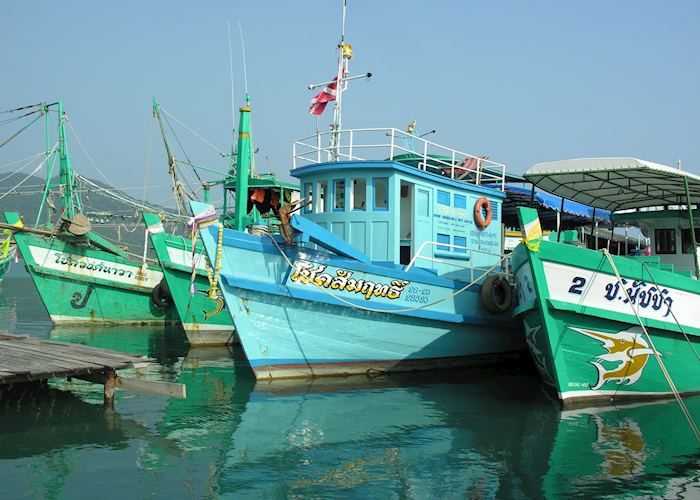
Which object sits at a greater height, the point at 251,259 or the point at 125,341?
the point at 251,259

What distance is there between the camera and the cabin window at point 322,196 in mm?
12955

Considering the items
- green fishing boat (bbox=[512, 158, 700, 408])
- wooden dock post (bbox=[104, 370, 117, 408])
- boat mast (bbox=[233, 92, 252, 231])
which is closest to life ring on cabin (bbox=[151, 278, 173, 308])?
boat mast (bbox=[233, 92, 252, 231])

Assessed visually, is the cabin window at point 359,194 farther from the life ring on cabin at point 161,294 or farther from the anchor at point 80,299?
the anchor at point 80,299

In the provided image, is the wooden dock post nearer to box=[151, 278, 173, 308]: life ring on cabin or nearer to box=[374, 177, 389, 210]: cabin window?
box=[374, 177, 389, 210]: cabin window

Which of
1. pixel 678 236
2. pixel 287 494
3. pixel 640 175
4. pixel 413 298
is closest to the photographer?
pixel 287 494

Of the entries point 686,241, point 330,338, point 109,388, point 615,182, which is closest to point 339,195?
point 330,338

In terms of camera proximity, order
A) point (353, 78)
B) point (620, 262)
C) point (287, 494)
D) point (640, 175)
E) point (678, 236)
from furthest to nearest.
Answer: point (353, 78) < point (678, 236) < point (640, 175) < point (620, 262) < point (287, 494)

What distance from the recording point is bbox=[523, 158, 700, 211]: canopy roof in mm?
10422

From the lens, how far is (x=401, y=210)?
13.3 metres

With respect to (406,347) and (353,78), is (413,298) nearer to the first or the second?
(406,347)

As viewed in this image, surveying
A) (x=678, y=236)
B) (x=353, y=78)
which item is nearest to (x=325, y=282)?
(x=353, y=78)

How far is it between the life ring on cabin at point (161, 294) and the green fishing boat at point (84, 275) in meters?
0.16

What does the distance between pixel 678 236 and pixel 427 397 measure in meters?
6.49

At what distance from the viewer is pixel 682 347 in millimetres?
10305
